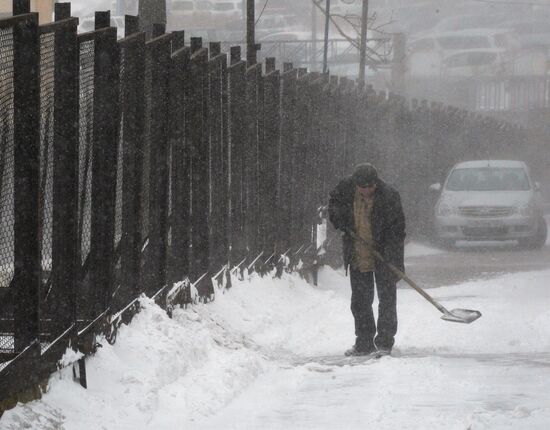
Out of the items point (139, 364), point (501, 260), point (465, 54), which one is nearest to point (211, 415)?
point (139, 364)

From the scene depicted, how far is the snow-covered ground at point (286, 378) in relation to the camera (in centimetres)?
717

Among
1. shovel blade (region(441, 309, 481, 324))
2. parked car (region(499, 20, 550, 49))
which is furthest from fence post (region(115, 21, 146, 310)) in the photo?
parked car (region(499, 20, 550, 49))

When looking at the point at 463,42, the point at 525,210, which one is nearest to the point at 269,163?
the point at 525,210

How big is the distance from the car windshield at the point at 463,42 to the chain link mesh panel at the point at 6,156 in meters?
47.8

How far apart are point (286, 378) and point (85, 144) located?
2138 millimetres

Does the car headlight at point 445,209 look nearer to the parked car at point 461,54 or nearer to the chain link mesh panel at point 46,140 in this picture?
the chain link mesh panel at point 46,140

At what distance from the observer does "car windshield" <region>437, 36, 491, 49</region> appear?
5344 centimetres

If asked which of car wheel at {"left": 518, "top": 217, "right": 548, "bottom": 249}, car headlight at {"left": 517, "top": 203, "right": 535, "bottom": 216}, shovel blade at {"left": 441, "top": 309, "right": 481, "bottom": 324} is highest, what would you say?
shovel blade at {"left": 441, "top": 309, "right": 481, "bottom": 324}

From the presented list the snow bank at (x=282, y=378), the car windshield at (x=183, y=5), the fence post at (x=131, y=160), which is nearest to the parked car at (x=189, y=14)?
the car windshield at (x=183, y=5)

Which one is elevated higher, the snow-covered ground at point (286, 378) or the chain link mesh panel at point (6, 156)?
the chain link mesh panel at point (6, 156)

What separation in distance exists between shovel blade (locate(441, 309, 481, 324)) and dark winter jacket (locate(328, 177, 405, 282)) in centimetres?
63

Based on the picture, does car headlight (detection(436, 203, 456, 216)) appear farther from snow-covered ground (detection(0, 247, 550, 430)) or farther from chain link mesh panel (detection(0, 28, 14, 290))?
chain link mesh panel (detection(0, 28, 14, 290))

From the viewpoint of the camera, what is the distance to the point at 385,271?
11.2m

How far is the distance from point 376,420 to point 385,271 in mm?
3917
